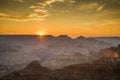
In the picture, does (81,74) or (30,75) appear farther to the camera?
(30,75)

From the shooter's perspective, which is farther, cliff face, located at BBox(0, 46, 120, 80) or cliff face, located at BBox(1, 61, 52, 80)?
cliff face, located at BBox(1, 61, 52, 80)

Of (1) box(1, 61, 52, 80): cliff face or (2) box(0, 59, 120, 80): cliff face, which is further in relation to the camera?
(1) box(1, 61, 52, 80): cliff face

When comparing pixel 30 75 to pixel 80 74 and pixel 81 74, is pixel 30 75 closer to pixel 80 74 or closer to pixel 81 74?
pixel 80 74

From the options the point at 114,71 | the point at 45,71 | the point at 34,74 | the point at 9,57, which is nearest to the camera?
the point at 114,71

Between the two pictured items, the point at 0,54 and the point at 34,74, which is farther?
the point at 0,54

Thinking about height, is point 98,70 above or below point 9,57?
above

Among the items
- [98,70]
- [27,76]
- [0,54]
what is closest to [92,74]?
[98,70]

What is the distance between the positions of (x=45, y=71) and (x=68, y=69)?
7901mm

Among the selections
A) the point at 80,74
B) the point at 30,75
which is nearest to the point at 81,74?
the point at 80,74

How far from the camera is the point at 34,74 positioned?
196ft

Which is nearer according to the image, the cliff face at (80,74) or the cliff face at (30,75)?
the cliff face at (80,74)

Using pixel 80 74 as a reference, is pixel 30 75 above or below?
below

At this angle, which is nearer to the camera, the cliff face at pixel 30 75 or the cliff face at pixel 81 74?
the cliff face at pixel 81 74

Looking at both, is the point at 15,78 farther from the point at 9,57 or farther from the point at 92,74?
the point at 9,57
